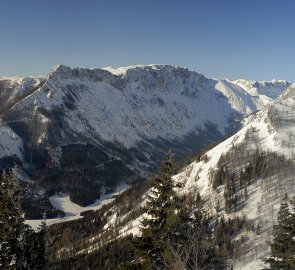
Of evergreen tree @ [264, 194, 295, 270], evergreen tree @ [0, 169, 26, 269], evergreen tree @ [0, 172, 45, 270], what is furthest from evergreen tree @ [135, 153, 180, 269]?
evergreen tree @ [264, 194, 295, 270]

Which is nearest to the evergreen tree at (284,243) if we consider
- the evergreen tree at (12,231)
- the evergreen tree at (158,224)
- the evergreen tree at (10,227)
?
the evergreen tree at (158,224)

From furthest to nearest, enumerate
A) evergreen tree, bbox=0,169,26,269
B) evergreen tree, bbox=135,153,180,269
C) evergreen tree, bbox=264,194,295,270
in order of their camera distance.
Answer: evergreen tree, bbox=264,194,295,270, evergreen tree, bbox=0,169,26,269, evergreen tree, bbox=135,153,180,269

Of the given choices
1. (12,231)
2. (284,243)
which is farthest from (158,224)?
(284,243)

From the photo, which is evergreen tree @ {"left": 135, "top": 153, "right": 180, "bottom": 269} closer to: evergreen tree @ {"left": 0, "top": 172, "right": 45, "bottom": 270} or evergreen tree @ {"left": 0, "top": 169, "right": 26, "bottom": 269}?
evergreen tree @ {"left": 0, "top": 172, "right": 45, "bottom": 270}

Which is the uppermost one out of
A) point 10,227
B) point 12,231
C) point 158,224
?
point 10,227

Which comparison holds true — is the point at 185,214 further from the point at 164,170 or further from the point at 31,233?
the point at 31,233

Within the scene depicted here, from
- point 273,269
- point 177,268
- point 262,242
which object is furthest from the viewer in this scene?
point 262,242

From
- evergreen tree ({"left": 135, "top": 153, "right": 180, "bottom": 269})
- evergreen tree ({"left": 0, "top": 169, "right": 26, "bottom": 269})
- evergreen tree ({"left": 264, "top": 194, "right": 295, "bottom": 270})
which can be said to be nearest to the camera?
evergreen tree ({"left": 135, "top": 153, "right": 180, "bottom": 269})

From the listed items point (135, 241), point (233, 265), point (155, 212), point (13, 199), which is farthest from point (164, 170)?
point (233, 265)

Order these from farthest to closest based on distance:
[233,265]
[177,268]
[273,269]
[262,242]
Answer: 1. [262,242]
2. [233,265]
3. [273,269]
4. [177,268]

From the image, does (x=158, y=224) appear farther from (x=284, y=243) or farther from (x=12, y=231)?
(x=284, y=243)

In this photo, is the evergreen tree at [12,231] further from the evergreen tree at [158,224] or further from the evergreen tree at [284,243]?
the evergreen tree at [284,243]
